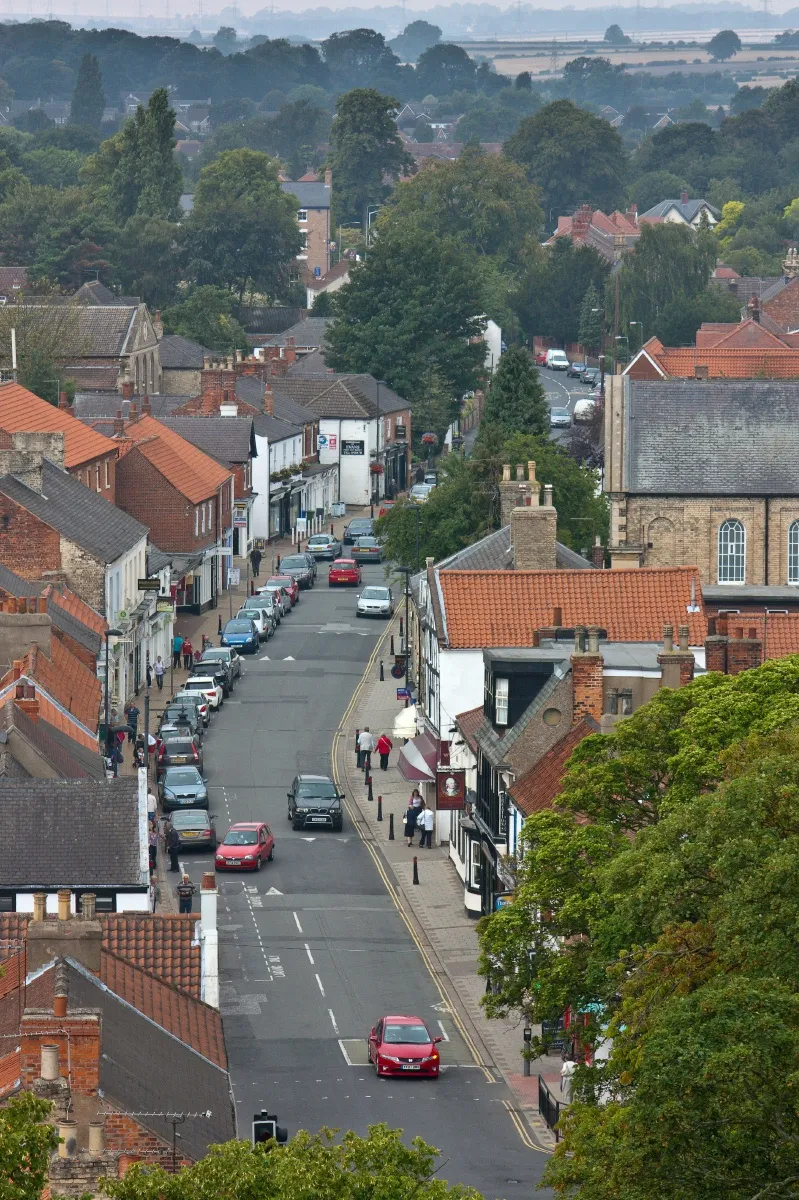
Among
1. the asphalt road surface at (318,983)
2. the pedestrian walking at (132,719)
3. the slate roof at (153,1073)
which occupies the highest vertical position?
the slate roof at (153,1073)

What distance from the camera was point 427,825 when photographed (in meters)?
69.4

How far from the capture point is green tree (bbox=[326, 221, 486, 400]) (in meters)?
157

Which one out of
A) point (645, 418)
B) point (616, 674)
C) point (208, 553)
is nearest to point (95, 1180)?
point (616, 674)

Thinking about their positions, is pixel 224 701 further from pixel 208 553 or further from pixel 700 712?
pixel 700 712

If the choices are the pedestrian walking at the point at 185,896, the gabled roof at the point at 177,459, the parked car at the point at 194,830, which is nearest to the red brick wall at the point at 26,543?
the parked car at the point at 194,830

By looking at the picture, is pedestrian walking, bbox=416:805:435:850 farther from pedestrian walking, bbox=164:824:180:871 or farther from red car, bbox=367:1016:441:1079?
red car, bbox=367:1016:441:1079

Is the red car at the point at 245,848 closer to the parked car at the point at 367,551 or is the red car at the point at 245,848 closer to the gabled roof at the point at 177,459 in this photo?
the gabled roof at the point at 177,459

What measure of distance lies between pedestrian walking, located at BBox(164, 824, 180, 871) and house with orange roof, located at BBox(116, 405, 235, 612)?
34.6 metres

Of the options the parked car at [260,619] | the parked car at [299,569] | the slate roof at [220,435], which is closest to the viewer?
the parked car at [260,619]

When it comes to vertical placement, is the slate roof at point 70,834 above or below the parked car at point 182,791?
above

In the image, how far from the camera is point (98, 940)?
37.4 metres

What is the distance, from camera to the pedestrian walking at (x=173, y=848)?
6575 cm

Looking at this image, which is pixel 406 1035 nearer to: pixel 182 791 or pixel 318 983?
pixel 318 983

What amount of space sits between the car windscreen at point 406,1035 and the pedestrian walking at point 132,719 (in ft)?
89.7
